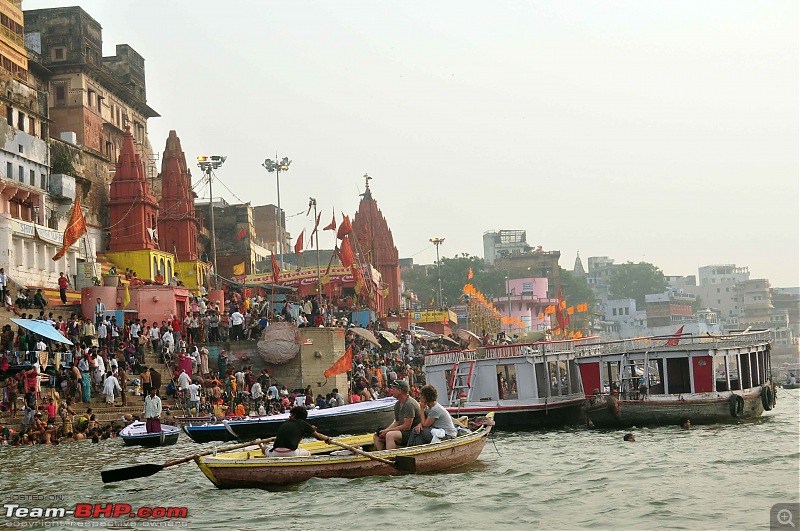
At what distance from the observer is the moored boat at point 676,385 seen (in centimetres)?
2803

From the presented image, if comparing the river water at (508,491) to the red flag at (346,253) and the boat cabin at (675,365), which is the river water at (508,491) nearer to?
the boat cabin at (675,365)

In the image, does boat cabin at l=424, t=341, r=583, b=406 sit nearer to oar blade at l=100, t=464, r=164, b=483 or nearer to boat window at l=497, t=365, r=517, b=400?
boat window at l=497, t=365, r=517, b=400

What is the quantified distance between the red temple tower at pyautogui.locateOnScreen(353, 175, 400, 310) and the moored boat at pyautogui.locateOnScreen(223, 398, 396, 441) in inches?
1878

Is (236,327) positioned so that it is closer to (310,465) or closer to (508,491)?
(310,465)

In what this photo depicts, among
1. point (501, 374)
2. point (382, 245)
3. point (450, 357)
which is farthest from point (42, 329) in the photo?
point (382, 245)

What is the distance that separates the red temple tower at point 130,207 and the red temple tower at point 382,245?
2886cm

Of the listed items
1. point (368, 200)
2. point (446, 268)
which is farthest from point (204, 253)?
point (446, 268)

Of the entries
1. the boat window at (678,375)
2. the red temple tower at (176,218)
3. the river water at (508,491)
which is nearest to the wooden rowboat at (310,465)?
the river water at (508,491)

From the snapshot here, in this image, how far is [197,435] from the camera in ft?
88.9

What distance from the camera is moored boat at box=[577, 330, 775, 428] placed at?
2803cm

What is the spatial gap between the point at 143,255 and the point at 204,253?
50.1 ft

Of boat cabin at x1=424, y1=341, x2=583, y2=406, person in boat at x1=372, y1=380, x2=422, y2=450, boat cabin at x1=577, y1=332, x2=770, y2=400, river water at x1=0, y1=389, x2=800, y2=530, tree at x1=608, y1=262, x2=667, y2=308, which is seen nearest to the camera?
river water at x1=0, y1=389, x2=800, y2=530

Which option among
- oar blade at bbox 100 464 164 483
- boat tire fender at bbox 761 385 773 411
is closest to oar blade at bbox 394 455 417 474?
oar blade at bbox 100 464 164 483

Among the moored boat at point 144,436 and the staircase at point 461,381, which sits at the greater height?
the staircase at point 461,381
